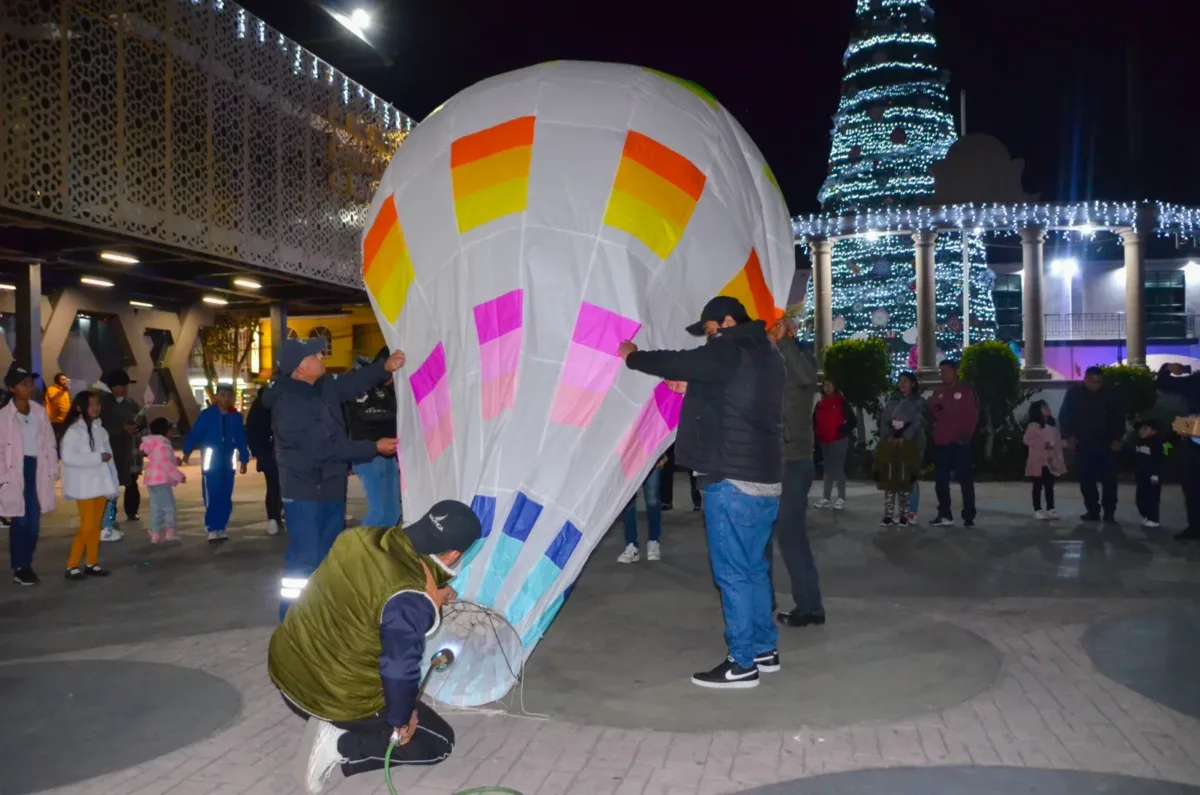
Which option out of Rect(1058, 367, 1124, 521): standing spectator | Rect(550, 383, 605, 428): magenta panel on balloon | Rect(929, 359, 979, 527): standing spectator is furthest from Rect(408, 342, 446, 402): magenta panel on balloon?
Rect(1058, 367, 1124, 521): standing spectator

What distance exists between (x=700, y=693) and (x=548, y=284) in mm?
2224

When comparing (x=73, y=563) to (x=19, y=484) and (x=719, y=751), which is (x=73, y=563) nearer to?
(x=19, y=484)

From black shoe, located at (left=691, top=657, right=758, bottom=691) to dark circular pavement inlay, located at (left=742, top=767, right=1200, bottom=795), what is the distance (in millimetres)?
1222

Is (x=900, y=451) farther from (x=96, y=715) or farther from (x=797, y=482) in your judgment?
(x=96, y=715)

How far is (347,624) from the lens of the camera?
3650mm

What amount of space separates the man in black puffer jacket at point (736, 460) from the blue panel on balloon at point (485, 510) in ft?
3.21

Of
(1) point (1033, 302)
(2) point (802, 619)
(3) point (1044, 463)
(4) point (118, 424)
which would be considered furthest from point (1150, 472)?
(1) point (1033, 302)

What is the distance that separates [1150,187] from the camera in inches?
1780

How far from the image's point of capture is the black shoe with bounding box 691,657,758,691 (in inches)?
204

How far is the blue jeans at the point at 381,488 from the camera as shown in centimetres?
780

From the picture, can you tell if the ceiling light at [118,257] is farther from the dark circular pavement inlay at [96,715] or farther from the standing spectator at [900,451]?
the dark circular pavement inlay at [96,715]

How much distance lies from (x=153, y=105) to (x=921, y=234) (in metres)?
18.6

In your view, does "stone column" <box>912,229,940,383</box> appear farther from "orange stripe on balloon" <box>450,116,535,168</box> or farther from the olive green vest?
the olive green vest

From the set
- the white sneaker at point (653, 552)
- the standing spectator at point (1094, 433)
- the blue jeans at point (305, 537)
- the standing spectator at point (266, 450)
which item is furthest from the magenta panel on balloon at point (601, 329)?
the standing spectator at point (1094, 433)
